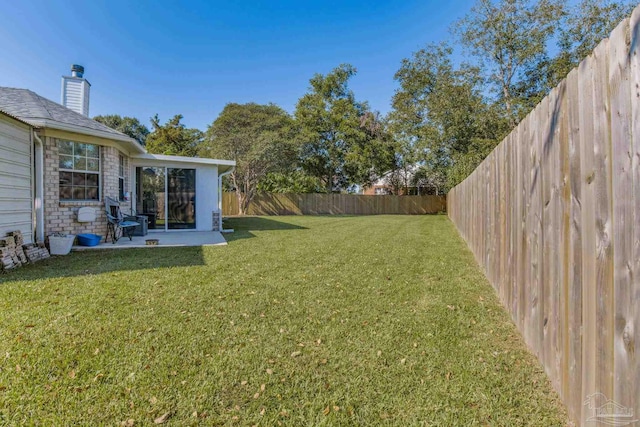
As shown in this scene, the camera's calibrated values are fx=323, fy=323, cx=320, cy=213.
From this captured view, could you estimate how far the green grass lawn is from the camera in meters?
1.86

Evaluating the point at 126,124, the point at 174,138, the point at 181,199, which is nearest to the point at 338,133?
the point at 174,138

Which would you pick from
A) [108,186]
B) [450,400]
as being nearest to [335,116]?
[108,186]

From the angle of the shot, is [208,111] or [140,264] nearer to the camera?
[140,264]

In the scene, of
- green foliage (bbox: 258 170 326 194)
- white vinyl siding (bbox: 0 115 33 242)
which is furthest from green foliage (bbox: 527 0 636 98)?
white vinyl siding (bbox: 0 115 33 242)

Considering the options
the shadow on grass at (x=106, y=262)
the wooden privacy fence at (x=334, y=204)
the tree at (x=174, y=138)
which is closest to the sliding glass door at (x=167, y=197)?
the shadow on grass at (x=106, y=262)

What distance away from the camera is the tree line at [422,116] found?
57.1 feet

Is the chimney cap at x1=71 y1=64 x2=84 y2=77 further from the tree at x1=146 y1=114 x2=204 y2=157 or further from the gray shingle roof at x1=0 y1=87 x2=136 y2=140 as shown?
the tree at x1=146 y1=114 x2=204 y2=157

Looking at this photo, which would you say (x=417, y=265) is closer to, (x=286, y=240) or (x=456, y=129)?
(x=286, y=240)

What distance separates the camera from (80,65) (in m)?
9.87

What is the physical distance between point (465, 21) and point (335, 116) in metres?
10.3

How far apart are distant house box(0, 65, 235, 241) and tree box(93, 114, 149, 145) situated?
80.7 feet

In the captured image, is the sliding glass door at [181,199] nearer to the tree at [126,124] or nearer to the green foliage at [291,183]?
the green foliage at [291,183]

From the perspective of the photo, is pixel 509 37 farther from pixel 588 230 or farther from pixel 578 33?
pixel 588 230

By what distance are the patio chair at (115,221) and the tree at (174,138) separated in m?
19.5
